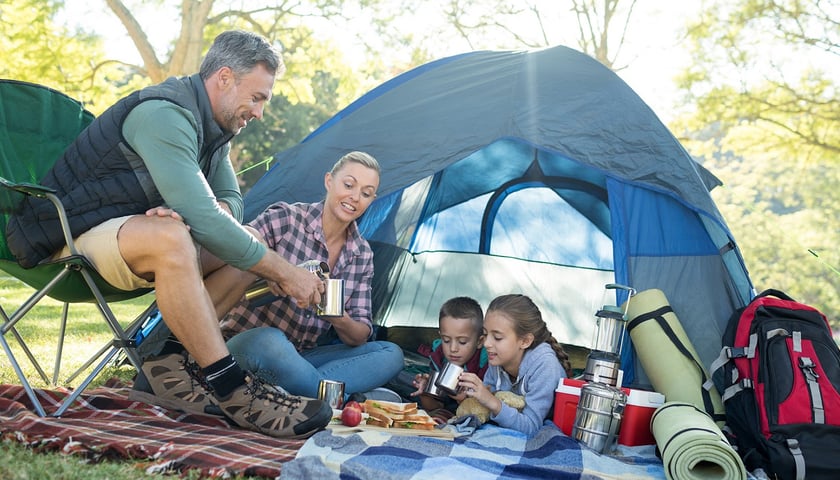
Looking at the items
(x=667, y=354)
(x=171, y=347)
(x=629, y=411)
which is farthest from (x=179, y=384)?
(x=667, y=354)

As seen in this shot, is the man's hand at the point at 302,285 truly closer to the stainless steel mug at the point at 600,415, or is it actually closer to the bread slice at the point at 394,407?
the bread slice at the point at 394,407

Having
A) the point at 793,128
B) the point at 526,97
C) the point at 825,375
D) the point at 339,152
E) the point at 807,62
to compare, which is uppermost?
the point at 807,62

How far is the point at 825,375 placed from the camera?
2.52 meters

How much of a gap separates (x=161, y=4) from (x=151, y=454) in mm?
10934

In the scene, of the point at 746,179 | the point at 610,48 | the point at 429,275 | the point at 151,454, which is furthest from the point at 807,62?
the point at 151,454

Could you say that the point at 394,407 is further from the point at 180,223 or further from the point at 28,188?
the point at 28,188

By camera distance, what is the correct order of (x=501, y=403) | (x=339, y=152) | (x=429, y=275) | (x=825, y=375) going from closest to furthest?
(x=825, y=375) → (x=501, y=403) → (x=339, y=152) → (x=429, y=275)

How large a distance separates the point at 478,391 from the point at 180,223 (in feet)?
3.63

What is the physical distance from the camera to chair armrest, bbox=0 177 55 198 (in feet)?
7.59

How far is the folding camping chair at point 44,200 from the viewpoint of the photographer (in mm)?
2410

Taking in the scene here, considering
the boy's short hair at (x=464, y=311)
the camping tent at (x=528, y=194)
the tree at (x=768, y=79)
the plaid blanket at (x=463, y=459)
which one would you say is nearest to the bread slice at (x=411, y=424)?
the plaid blanket at (x=463, y=459)

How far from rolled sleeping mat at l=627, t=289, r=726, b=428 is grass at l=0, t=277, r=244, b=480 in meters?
1.72

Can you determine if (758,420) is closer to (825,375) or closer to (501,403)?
(825,375)

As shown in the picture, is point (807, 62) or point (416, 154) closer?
point (416, 154)
